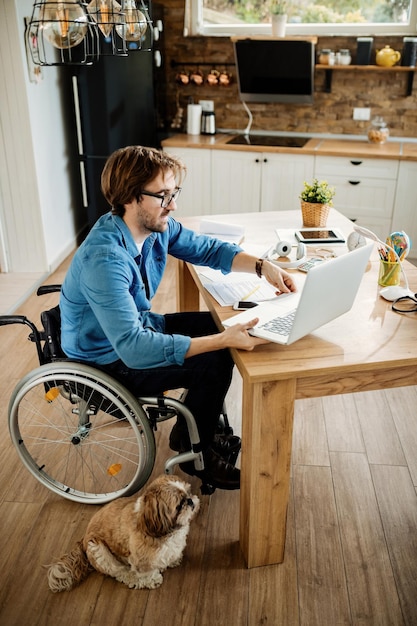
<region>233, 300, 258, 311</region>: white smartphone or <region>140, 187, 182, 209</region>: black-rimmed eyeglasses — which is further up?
<region>140, 187, 182, 209</region>: black-rimmed eyeglasses

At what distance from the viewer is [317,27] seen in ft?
14.2

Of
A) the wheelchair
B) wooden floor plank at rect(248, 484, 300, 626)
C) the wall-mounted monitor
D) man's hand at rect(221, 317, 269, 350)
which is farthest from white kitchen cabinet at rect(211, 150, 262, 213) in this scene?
wooden floor plank at rect(248, 484, 300, 626)

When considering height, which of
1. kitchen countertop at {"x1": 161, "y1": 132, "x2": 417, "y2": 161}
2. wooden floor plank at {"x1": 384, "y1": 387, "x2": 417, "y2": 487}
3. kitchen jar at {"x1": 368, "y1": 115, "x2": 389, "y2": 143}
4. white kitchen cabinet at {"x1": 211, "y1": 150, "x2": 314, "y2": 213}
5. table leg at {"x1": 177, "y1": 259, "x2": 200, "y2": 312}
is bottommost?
wooden floor plank at {"x1": 384, "y1": 387, "x2": 417, "y2": 487}

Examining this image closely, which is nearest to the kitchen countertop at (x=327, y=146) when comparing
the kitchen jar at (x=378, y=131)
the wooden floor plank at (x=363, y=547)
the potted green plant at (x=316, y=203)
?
the kitchen jar at (x=378, y=131)

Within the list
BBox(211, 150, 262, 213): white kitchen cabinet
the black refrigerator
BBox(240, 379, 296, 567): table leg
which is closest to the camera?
BBox(240, 379, 296, 567): table leg

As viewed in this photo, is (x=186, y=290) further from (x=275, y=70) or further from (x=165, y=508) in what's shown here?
(x=275, y=70)

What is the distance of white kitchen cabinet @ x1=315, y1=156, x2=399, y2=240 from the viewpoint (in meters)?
4.09

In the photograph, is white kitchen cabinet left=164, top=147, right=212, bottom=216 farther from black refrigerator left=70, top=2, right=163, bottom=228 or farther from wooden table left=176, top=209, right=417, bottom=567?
wooden table left=176, top=209, right=417, bottom=567

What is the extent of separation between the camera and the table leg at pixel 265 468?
5.26 ft

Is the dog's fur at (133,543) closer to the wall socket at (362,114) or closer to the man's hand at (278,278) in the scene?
the man's hand at (278,278)

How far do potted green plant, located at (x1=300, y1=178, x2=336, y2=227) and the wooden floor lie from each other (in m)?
0.91

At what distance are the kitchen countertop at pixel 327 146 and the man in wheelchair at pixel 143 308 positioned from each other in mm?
2248

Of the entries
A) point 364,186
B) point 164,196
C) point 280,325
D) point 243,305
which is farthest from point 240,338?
point 364,186

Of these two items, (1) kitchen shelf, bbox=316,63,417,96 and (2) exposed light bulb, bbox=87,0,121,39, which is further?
(1) kitchen shelf, bbox=316,63,417,96
